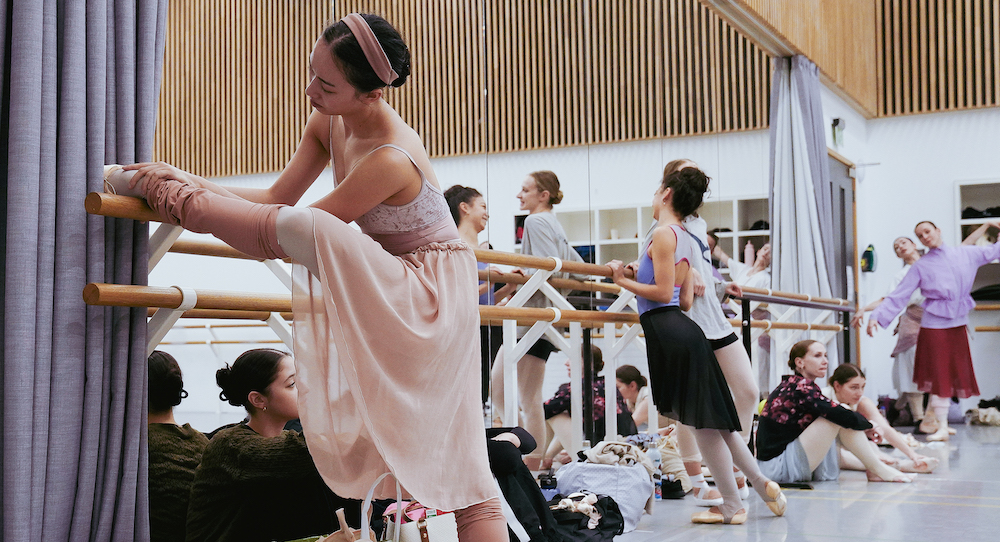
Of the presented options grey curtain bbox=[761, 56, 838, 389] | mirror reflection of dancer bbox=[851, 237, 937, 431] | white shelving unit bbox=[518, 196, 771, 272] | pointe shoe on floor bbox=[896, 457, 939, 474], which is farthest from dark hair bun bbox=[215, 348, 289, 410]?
mirror reflection of dancer bbox=[851, 237, 937, 431]

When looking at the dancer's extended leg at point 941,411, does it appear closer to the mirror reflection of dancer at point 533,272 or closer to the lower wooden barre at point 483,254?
the lower wooden barre at point 483,254

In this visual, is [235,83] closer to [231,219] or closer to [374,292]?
[231,219]

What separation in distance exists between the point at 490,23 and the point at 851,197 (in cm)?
681

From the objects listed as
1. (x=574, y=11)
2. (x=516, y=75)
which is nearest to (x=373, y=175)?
(x=516, y=75)

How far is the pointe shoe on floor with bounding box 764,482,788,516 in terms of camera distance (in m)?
3.58

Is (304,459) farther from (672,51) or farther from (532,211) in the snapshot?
(672,51)

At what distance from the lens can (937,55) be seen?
9289 millimetres

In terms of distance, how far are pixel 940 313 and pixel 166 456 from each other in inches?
286

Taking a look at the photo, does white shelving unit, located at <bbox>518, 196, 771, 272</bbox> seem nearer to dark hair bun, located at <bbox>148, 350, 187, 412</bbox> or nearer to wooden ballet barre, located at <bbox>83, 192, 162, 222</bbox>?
dark hair bun, located at <bbox>148, 350, 187, 412</bbox>

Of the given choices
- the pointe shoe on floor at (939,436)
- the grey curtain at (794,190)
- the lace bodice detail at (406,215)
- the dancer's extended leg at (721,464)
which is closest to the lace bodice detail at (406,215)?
the lace bodice detail at (406,215)

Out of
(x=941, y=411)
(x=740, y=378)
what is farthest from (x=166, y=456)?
(x=941, y=411)

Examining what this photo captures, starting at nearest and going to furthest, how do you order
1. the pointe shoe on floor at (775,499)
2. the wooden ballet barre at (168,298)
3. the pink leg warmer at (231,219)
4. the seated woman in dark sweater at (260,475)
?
the pink leg warmer at (231,219) < the wooden ballet barre at (168,298) < the seated woman in dark sweater at (260,475) < the pointe shoe on floor at (775,499)

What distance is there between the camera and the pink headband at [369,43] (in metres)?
1.57

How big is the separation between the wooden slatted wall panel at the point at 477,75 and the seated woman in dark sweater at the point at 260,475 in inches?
20.1
